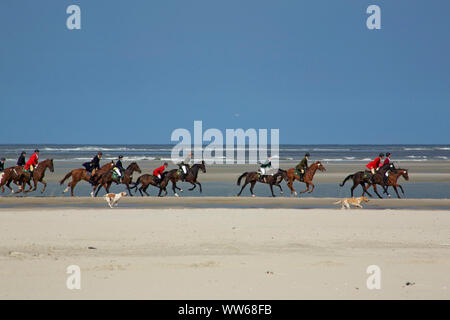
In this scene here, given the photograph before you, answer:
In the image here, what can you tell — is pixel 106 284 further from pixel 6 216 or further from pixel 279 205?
pixel 279 205

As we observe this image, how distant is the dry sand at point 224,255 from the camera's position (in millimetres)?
8188

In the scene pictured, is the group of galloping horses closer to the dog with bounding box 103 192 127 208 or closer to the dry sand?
the dog with bounding box 103 192 127 208

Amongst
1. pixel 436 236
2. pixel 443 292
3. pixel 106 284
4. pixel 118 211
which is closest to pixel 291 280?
pixel 443 292

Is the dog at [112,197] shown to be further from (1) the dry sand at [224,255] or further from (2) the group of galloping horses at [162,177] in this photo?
(2) the group of galloping horses at [162,177]

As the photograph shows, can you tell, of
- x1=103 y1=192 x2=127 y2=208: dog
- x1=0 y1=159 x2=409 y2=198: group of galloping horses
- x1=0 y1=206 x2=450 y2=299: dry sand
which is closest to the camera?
x1=0 y1=206 x2=450 y2=299: dry sand

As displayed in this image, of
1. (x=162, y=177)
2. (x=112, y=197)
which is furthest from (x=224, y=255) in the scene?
(x=162, y=177)

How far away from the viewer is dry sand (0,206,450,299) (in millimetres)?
8188

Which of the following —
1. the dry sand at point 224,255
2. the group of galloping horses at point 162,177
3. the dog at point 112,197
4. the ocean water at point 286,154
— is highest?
the ocean water at point 286,154

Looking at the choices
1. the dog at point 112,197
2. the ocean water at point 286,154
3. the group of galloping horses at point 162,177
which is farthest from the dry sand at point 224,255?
the ocean water at point 286,154

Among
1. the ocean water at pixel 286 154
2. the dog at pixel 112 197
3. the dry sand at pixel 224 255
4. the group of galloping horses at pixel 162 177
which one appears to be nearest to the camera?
the dry sand at pixel 224 255

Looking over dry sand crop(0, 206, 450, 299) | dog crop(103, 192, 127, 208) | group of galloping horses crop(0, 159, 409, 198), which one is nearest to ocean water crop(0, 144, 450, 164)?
group of galloping horses crop(0, 159, 409, 198)

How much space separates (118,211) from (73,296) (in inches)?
427

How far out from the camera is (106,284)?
8.46 m

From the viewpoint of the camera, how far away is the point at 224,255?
35.1 ft
